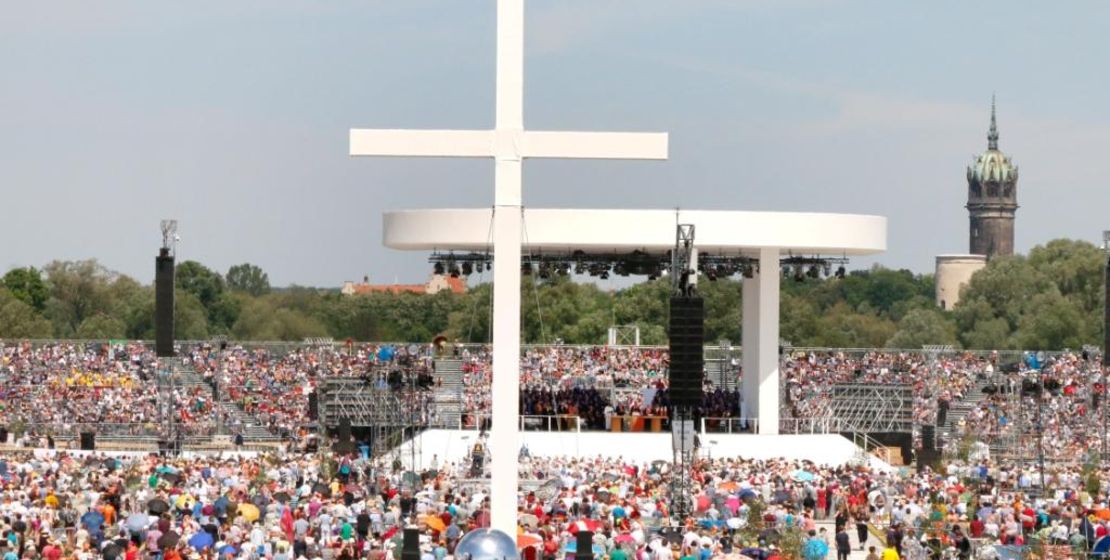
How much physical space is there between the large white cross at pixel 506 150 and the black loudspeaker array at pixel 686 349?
4.62 metres

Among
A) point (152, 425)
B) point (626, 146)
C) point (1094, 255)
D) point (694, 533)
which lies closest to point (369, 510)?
point (694, 533)

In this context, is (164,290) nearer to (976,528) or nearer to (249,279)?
(976,528)

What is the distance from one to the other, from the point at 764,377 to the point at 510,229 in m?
23.5

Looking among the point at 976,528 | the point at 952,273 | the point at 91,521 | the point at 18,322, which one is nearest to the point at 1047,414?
the point at 976,528

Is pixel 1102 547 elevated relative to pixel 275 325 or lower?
lower

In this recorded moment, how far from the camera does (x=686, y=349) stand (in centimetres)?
2742

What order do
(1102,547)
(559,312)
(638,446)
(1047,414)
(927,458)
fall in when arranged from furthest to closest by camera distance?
(559,312)
(1047,414)
(927,458)
(638,446)
(1102,547)

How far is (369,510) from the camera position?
30.6 meters

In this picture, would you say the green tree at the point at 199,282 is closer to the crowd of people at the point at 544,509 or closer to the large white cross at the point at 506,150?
the crowd of people at the point at 544,509

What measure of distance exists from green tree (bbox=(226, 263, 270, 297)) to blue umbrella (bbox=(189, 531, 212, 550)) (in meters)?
120

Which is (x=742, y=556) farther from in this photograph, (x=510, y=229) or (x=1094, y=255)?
(x=1094, y=255)

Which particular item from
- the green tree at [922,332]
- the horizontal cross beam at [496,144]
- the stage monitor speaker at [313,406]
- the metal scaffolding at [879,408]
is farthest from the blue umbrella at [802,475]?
the green tree at [922,332]

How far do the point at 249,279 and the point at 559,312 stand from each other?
5469 cm

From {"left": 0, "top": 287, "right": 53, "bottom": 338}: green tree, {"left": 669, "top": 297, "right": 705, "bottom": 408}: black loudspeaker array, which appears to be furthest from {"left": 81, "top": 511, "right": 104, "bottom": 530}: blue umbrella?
{"left": 0, "top": 287, "right": 53, "bottom": 338}: green tree
